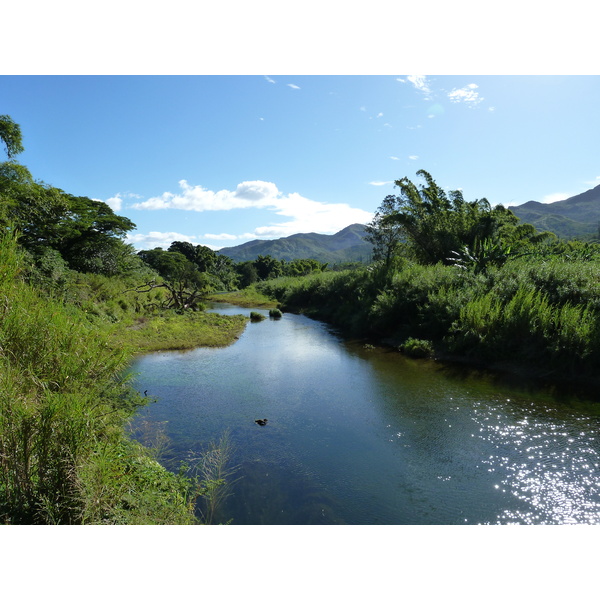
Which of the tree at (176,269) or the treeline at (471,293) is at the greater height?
the tree at (176,269)

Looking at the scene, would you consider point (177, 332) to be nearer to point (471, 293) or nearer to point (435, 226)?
point (471, 293)

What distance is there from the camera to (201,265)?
7056cm

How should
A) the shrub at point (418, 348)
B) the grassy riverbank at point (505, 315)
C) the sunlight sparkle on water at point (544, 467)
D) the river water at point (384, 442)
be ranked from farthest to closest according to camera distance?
the shrub at point (418, 348) → the grassy riverbank at point (505, 315) → the river water at point (384, 442) → the sunlight sparkle on water at point (544, 467)

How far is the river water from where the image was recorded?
17.5ft

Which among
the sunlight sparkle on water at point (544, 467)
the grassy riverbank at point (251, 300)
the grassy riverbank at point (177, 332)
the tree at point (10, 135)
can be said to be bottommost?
the sunlight sparkle on water at point (544, 467)

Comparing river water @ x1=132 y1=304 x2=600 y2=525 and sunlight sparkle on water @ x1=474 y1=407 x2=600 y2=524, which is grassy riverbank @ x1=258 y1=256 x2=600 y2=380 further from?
sunlight sparkle on water @ x1=474 y1=407 x2=600 y2=524

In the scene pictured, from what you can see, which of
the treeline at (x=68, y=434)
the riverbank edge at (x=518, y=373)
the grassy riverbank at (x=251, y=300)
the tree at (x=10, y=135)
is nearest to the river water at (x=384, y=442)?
the riverbank edge at (x=518, y=373)

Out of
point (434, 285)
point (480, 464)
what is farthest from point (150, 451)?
point (434, 285)

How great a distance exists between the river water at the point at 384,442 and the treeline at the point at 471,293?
1.93 meters

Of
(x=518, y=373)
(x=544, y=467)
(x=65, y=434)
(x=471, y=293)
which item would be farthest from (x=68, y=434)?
(x=471, y=293)

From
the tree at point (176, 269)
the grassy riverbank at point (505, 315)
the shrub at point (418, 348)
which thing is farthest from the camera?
the tree at point (176, 269)

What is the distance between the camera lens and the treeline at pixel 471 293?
11.2 meters

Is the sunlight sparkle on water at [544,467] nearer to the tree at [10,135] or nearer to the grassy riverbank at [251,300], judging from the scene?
the tree at [10,135]

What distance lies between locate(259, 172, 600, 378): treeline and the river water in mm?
1932
